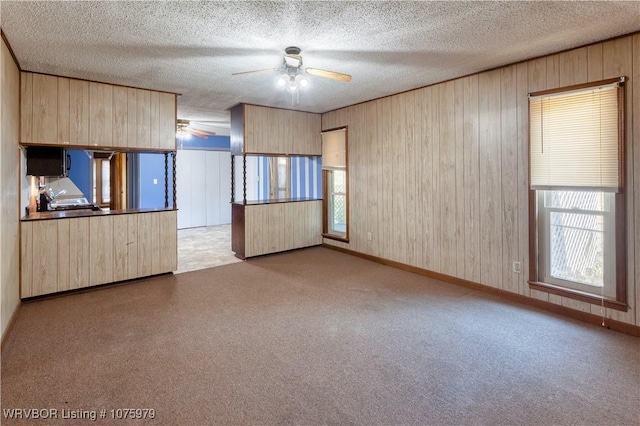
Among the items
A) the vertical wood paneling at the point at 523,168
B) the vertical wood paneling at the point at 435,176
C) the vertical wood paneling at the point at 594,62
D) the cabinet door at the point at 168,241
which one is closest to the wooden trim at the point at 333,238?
the vertical wood paneling at the point at 435,176

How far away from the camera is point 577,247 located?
323 centimetres

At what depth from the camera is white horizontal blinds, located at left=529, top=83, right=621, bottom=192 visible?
9.57ft

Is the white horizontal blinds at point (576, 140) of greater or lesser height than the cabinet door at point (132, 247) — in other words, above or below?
above

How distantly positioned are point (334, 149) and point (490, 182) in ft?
9.61

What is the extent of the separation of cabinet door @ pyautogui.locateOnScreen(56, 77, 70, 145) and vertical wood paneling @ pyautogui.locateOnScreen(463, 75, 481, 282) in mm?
4627

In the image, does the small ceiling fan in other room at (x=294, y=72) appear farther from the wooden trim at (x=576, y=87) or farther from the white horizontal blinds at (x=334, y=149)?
the white horizontal blinds at (x=334, y=149)

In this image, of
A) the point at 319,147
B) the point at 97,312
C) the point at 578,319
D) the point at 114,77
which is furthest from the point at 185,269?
the point at 578,319

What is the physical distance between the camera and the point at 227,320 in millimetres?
3152

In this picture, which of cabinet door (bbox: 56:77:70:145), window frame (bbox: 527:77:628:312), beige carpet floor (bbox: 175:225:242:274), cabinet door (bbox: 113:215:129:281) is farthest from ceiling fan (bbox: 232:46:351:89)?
beige carpet floor (bbox: 175:225:242:274)

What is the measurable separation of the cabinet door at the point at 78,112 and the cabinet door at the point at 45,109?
0.14m

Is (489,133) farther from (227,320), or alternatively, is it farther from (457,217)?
(227,320)

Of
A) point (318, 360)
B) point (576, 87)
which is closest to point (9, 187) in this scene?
point (318, 360)

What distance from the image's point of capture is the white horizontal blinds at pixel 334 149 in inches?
232

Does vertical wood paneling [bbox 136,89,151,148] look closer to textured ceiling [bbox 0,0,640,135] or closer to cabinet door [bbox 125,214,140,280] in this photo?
textured ceiling [bbox 0,0,640,135]
